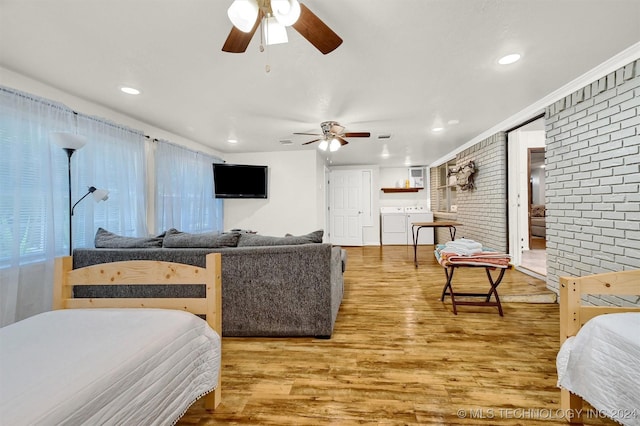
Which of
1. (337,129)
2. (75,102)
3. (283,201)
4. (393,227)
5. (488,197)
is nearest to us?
(75,102)

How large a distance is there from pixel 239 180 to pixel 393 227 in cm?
417

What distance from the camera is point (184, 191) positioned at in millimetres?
4195

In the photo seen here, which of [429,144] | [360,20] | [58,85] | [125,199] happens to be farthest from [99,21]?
[429,144]

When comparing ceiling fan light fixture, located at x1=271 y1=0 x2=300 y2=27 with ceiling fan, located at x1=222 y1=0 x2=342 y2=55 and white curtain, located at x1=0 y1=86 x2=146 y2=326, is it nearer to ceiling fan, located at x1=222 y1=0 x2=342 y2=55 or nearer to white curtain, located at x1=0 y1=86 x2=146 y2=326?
ceiling fan, located at x1=222 y1=0 x2=342 y2=55

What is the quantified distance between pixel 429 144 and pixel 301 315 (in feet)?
13.7

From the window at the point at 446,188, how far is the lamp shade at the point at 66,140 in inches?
227

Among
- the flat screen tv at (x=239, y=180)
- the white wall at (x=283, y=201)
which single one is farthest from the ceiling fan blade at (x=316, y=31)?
the flat screen tv at (x=239, y=180)

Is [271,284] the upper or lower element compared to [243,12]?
lower

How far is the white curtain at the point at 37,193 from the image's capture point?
6.72 ft

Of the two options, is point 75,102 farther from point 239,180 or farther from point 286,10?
point 286,10

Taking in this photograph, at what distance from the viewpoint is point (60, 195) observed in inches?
94.2

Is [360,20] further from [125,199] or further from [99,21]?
[125,199]

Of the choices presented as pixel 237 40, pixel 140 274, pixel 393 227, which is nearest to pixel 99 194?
pixel 140 274

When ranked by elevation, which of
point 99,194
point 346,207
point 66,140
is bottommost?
point 346,207
